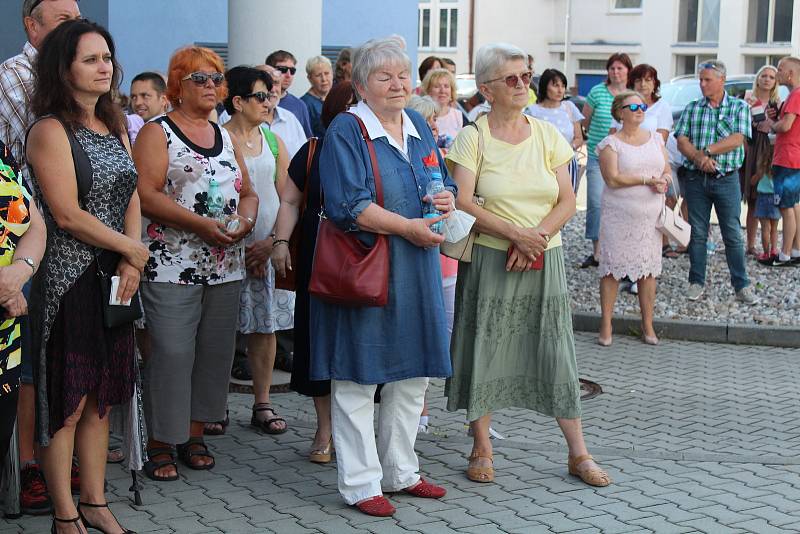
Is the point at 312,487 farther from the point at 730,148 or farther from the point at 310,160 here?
the point at 730,148

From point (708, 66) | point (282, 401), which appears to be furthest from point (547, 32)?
point (282, 401)

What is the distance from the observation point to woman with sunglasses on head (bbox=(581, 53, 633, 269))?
40.0ft

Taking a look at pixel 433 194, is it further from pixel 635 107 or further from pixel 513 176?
pixel 635 107

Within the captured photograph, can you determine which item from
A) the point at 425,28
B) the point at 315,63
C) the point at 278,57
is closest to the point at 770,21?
the point at 425,28

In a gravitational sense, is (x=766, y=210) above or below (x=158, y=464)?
above

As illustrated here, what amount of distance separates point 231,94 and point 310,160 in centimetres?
85

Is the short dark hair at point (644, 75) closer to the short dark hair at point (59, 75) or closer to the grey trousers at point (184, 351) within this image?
the grey trousers at point (184, 351)

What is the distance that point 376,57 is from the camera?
532 cm

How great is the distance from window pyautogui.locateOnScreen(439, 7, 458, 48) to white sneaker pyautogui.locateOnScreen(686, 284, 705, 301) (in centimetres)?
5151

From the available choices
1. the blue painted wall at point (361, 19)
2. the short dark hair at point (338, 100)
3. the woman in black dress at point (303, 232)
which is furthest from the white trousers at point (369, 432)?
the blue painted wall at point (361, 19)

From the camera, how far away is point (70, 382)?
4.82 metres

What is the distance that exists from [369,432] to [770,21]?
1853 inches

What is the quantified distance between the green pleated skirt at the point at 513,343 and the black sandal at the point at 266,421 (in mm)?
1203

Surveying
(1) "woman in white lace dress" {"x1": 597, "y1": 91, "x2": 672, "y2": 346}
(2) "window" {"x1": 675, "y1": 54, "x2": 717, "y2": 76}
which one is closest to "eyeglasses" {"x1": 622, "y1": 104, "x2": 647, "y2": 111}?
(1) "woman in white lace dress" {"x1": 597, "y1": 91, "x2": 672, "y2": 346}
